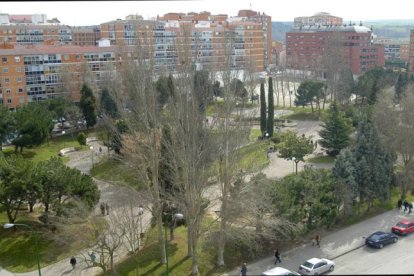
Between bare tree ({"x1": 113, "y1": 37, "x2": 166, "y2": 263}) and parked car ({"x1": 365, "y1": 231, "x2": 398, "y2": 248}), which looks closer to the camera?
bare tree ({"x1": 113, "y1": 37, "x2": 166, "y2": 263})

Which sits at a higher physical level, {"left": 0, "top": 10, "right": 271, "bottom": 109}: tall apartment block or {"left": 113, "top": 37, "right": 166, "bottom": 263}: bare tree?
{"left": 0, "top": 10, "right": 271, "bottom": 109}: tall apartment block

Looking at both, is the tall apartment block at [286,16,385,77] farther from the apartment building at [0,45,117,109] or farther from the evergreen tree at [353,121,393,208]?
the evergreen tree at [353,121,393,208]

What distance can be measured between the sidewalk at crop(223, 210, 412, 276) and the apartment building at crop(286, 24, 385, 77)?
45.7m

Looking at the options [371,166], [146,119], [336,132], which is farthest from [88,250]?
[336,132]

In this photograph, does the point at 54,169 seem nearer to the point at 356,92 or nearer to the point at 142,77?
the point at 142,77

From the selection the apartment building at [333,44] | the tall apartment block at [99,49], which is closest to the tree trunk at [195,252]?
the tall apartment block at [99,49]

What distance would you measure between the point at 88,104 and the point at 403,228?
105 ft

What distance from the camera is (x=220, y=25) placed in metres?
85.5

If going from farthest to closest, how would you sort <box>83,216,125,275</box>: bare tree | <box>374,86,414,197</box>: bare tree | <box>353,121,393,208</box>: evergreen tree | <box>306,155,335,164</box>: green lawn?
<box>306,155,335,164</box>: green lawn → <box>374,86,414,197</box>: bare tree → <box>353,121,393,208</box>: evergreen tree → <box>83,216,125,275</box>: bare tree

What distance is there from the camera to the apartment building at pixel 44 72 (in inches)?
2083

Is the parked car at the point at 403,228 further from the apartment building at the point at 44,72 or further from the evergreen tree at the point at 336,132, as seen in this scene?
the apartment building at the point at 44,72

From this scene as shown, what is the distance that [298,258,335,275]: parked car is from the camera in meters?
19.2

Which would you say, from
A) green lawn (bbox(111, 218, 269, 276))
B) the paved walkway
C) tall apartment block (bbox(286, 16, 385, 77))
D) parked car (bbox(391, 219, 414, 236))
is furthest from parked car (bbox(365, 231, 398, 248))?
tall apartment block (bbox(286, 16, 385, 77))

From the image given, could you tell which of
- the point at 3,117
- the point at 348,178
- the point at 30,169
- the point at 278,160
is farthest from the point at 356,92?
the point at 30,169
